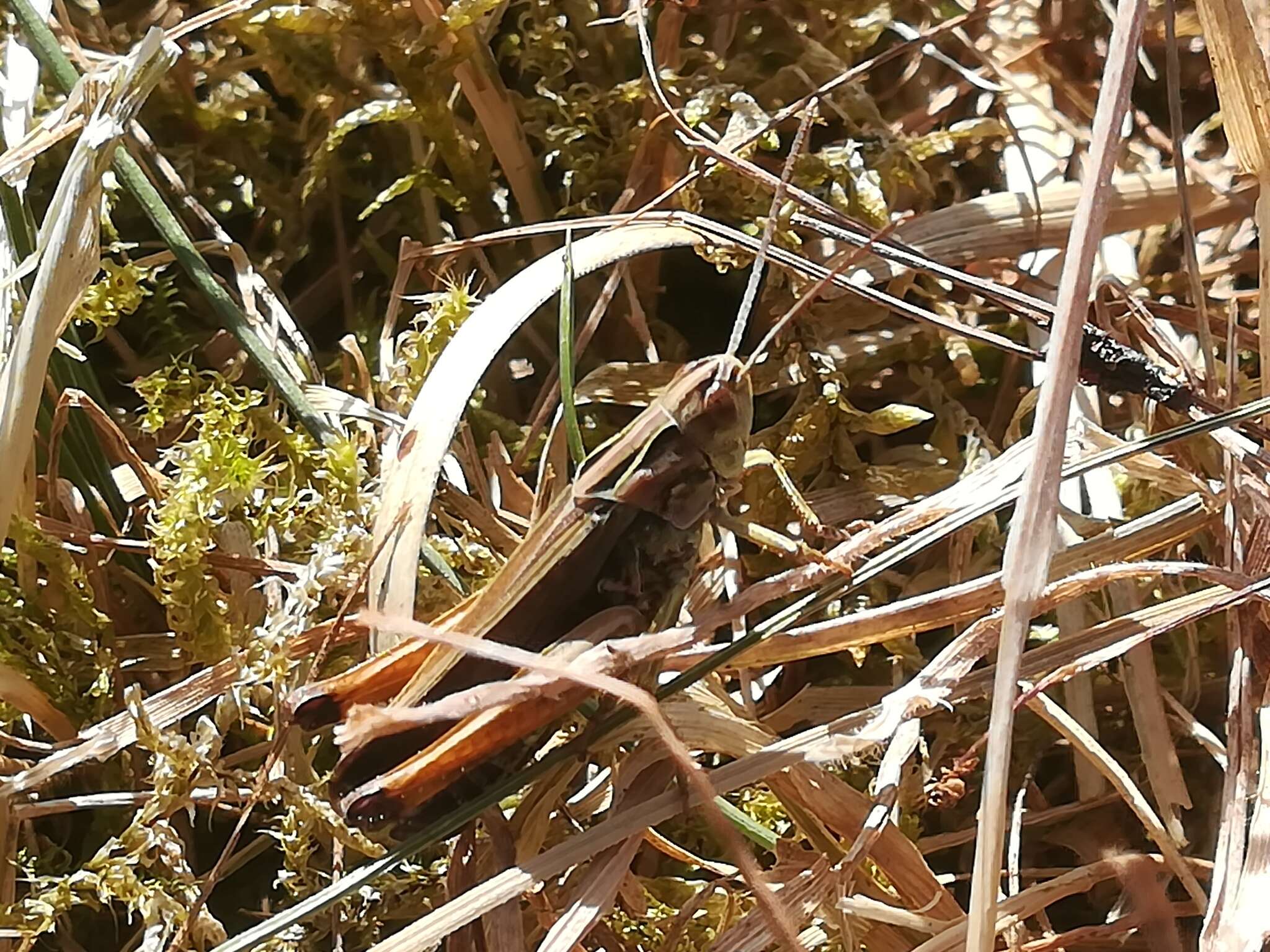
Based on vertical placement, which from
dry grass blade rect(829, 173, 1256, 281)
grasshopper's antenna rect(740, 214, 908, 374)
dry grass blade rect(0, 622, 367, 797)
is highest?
grasshopper's antenna rect(740, 214, 908, 374)

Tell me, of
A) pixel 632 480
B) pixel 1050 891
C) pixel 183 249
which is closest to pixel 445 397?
pixel 632 480

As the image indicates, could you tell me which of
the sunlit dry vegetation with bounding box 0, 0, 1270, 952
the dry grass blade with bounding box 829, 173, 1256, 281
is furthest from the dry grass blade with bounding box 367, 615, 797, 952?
the dry grass blade with bounding box 829, 173, 1256, 281

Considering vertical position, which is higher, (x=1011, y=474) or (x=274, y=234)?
(x=274, y=234)

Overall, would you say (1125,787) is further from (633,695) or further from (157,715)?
(157,715)

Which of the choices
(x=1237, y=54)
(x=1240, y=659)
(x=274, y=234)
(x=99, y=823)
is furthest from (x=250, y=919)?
(x=1237, y=54)

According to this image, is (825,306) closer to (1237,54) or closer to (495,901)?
(1237,54)

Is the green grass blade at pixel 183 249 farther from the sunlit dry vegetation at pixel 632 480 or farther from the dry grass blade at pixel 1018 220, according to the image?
the dry grass blade at pixel 1018 220

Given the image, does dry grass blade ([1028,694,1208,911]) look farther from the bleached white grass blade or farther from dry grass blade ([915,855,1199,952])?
the bleached white grass blade
